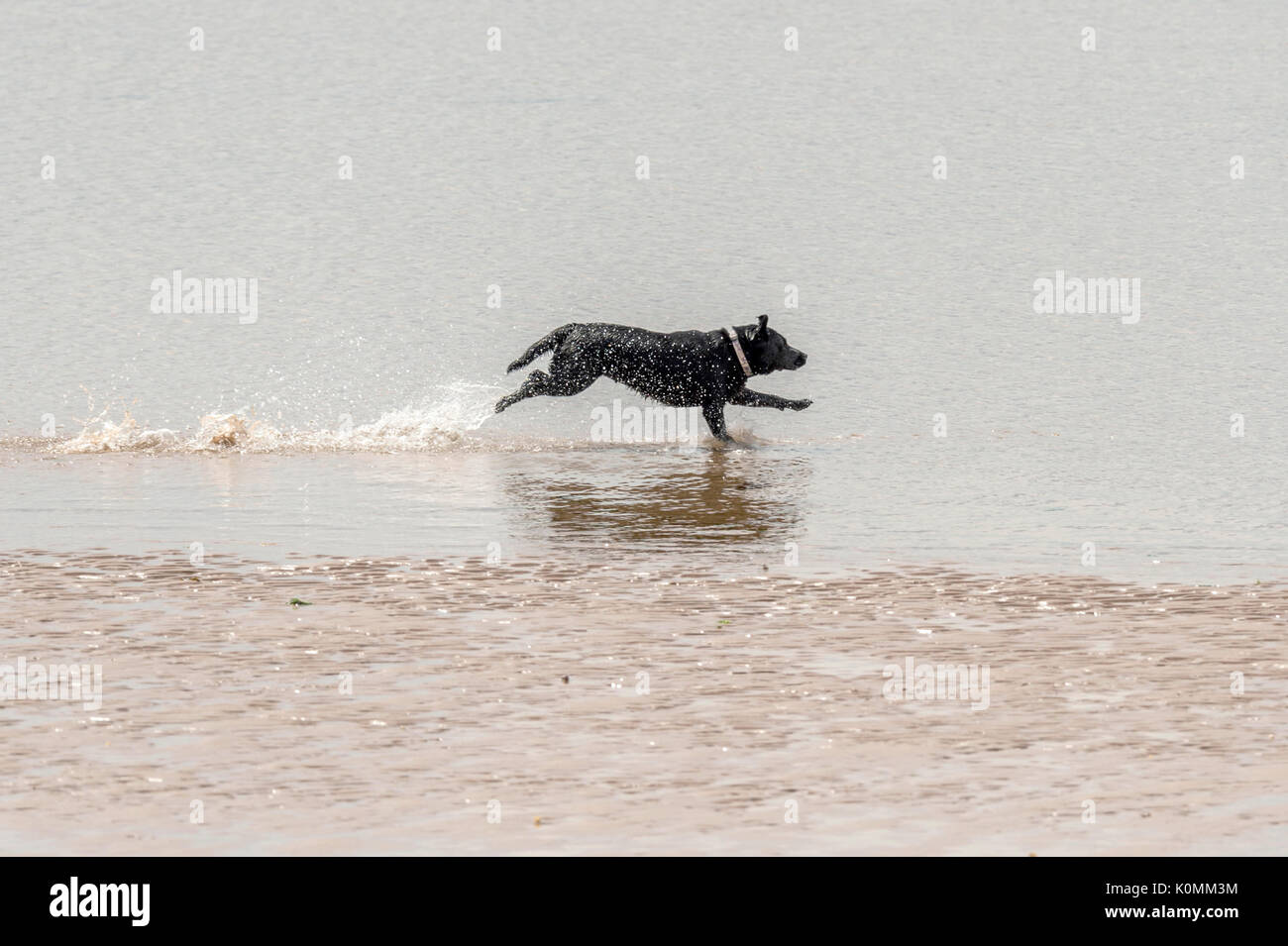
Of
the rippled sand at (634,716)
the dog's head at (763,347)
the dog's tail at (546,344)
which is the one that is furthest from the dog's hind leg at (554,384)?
the rippled sand at (634,716)

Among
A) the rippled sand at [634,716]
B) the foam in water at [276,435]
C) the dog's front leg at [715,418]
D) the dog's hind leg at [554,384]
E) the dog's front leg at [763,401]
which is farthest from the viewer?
the dog's hind leg at [554,384]

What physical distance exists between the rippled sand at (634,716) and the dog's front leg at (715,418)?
5.54 metres

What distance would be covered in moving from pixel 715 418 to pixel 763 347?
75 centimetres

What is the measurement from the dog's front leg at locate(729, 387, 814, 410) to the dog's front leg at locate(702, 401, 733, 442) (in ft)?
0.79

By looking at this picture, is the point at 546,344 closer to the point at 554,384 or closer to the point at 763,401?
the point at 554,384

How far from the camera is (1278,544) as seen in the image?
1082cm

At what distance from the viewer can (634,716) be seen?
23.3 feet

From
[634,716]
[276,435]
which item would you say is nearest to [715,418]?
[276,435]

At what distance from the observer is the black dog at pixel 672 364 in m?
15.5

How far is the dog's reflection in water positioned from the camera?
36.8 feet

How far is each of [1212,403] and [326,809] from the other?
40.5 feet

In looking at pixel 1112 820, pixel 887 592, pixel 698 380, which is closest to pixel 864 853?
pixel 1112 820

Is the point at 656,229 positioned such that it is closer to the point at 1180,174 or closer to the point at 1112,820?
the point at 1180,174

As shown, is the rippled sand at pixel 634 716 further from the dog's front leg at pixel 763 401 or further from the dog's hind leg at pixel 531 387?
the dog's hind leg at pixel 531 387
